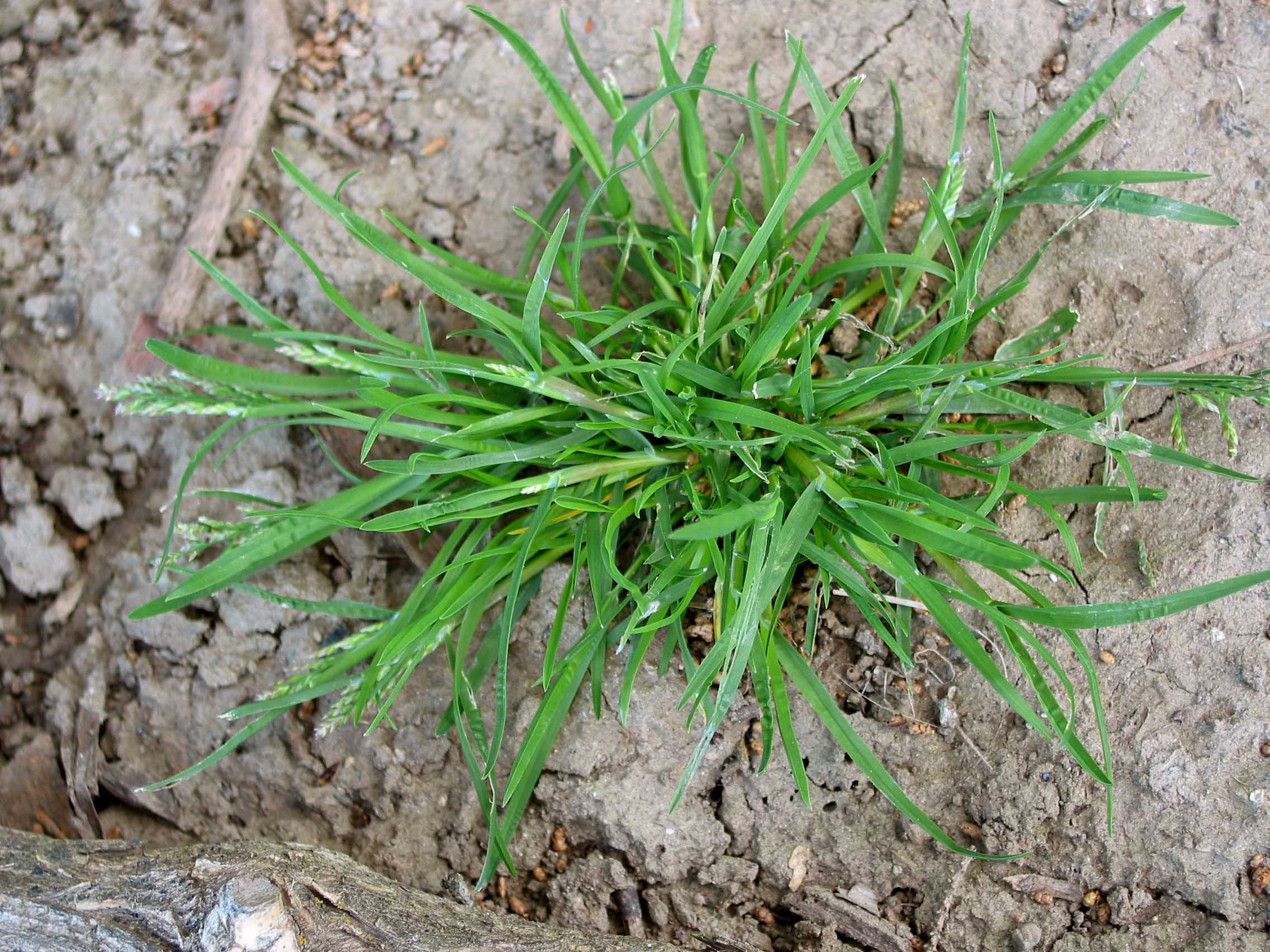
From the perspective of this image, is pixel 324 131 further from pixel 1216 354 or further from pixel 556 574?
pixel 1216 354

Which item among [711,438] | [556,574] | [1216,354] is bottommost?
[556,574]

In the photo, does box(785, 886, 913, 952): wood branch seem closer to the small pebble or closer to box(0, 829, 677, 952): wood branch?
the small pebble

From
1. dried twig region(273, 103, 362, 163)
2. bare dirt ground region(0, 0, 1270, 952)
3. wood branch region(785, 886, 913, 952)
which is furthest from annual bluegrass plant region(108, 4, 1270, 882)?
dried twig region(273, 103, 362, 163)

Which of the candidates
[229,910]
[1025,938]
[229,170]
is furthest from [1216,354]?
[229,170]

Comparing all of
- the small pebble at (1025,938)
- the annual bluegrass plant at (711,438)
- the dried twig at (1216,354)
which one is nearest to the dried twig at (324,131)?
the annual bluegrass plant at (711,438)

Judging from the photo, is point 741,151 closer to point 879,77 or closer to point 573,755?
point 879,77
